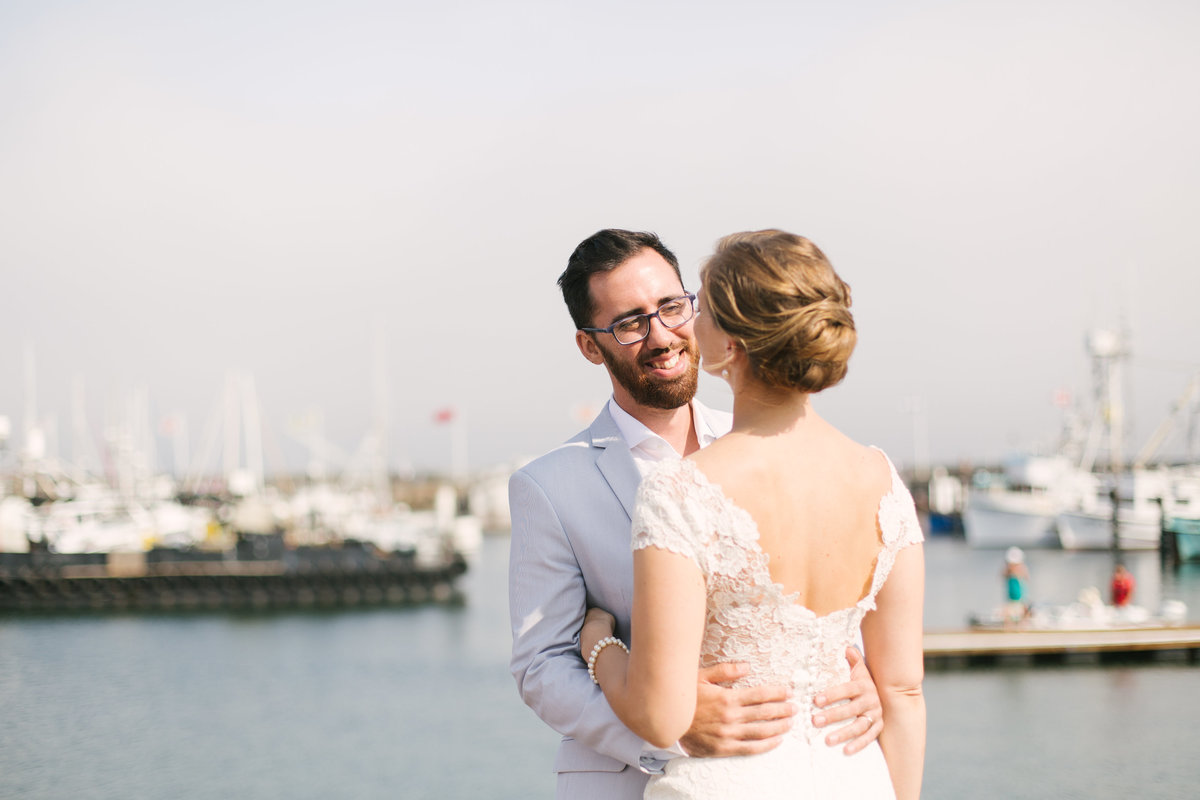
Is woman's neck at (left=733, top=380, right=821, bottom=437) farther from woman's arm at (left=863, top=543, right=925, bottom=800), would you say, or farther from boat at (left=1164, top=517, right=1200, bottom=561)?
boat at (left=1164, top=517, right=1200, bottom=561)

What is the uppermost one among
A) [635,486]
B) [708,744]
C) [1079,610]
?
[635,486]

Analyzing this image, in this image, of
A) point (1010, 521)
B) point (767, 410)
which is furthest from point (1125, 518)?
point (767, 410)

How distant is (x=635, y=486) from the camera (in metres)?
2.48

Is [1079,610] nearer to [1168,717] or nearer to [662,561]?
[1168,717]

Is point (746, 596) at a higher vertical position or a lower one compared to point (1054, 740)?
higher

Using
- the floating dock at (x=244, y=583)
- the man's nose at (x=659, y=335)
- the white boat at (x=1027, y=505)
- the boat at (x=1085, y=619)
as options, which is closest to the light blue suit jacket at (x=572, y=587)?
the man's nose at (x=659, y=335)

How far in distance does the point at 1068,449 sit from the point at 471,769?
6673 cm

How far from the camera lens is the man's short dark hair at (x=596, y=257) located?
8.70 feet

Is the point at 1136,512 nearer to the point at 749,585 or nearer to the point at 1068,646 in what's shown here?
the point at 1068,646

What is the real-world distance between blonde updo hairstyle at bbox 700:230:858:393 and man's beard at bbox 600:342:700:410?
26.5 inches

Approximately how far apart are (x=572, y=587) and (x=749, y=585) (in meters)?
0.54

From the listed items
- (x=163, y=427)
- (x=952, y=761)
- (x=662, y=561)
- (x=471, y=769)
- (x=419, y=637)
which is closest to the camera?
(x=662, y=561)

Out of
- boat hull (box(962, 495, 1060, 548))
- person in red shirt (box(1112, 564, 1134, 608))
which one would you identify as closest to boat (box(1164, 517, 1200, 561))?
boat hull (box(962, 495, 1060, 548))

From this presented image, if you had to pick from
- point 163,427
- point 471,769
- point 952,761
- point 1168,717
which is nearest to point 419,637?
point 471,769
